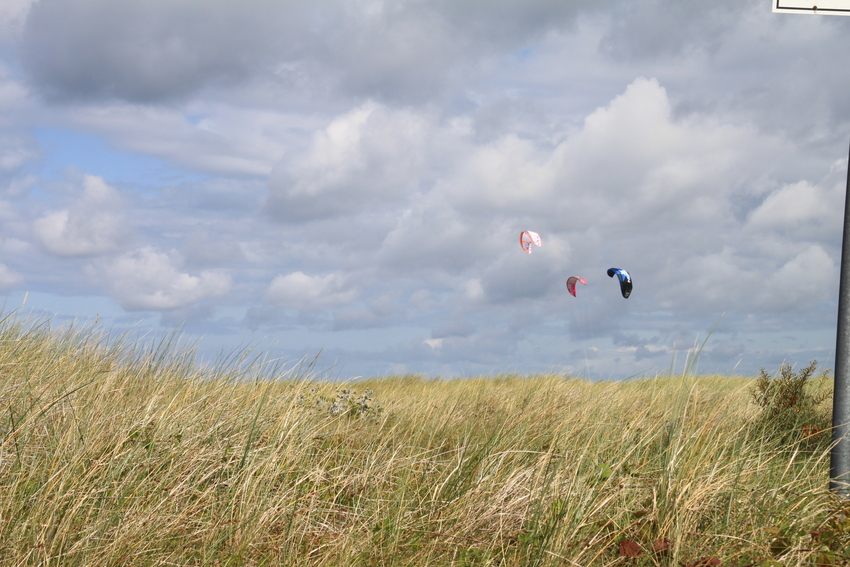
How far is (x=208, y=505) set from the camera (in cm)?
422

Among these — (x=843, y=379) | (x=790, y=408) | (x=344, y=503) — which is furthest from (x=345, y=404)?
(x=790, y=408)

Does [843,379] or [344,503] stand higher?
[843,379]

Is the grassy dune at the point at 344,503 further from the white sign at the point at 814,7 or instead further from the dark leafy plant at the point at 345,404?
the white sign at the point at 814,7

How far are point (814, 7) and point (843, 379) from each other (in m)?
2.75

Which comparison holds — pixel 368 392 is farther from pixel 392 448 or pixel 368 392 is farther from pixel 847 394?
pixel 847 394

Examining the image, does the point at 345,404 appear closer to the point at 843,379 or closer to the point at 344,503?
the point at 344,503

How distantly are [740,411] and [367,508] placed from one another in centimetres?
607

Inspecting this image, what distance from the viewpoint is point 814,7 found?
4648mm

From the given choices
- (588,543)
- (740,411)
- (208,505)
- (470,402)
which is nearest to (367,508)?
(208,505)

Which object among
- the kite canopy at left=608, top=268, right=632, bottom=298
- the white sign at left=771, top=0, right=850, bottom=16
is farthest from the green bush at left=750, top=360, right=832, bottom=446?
the white sign at left=771, top=0, right=850, bottom=16

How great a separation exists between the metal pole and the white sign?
111cm

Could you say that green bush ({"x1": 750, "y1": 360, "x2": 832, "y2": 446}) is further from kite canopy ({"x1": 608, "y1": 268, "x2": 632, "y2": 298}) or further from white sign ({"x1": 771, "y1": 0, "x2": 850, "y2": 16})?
white sign ({"x1": 771, "y1": 0, "x2": 850, "y2": 16})

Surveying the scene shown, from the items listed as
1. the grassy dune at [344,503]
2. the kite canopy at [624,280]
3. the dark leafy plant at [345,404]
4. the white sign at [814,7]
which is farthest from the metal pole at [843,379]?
the dark leafy plant at [345,404]

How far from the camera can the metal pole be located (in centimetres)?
454
